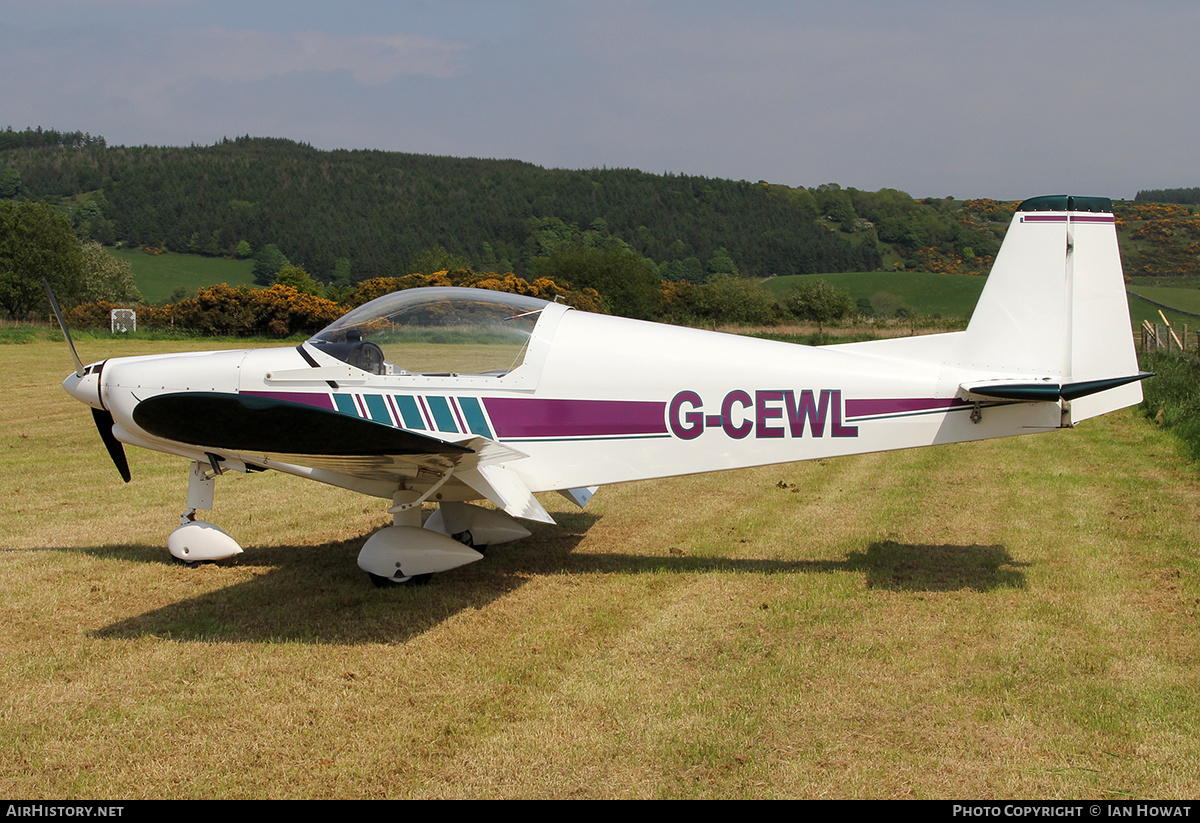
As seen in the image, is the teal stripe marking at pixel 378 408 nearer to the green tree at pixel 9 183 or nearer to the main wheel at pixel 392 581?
the main wheel at pixel 392 581

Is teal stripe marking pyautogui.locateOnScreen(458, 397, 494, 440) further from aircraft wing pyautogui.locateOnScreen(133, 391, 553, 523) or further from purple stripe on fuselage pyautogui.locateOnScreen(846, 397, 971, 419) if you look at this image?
purple stripe on fuselage pyautogui.locateOnScreen(846, 397, 971, 419)

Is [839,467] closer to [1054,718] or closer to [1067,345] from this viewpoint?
[1067,345]

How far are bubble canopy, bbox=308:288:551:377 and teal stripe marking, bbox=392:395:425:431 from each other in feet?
0.62

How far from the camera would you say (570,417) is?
5633 millimetres

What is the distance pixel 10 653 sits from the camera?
4418 millimetres

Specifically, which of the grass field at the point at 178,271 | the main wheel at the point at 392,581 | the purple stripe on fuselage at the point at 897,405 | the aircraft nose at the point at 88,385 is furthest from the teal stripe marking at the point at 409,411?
the grass field at the point at 178,271

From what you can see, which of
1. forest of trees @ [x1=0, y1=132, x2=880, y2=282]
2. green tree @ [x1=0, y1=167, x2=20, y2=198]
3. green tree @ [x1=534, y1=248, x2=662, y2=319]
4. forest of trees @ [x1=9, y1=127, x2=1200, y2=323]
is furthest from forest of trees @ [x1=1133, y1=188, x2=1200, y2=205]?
green tree @ [x1=0, y1=167, x2=20, y2=198]

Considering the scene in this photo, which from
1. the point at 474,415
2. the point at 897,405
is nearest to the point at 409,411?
the point at 474,415

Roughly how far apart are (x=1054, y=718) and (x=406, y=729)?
2.71 m

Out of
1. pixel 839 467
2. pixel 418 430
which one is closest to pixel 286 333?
pixel 839 467

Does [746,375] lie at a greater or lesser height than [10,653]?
greater

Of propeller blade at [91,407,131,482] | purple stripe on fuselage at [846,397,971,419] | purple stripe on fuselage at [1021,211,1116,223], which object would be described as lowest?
propeller blade at [91,407,131,482]

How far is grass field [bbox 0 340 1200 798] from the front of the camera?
326 cm

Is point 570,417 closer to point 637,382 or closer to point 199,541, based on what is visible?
point 637,382
